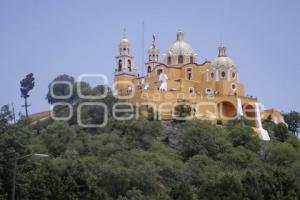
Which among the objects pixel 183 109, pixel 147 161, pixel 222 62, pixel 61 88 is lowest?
pixel 147 161

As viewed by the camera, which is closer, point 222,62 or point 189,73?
point 222,62

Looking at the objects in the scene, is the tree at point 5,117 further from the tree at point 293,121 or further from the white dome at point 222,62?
the tree at point 293,121

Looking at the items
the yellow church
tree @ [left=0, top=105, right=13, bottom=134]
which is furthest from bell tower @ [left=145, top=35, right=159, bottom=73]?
tree @ [left=0, top=105, right=13, bottom=134]

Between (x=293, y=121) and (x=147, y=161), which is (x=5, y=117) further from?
(x=293, y=121)

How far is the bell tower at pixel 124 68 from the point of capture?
245 feet

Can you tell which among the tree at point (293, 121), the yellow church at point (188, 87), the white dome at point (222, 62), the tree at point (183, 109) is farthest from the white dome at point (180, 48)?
the tree at point (293, 121)

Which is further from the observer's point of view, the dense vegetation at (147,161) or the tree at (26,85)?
the tree at (26,85)

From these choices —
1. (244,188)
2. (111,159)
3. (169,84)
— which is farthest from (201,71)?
(244,188)

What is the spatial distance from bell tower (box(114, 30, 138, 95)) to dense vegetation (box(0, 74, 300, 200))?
4754 mm

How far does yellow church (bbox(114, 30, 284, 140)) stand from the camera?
68812mm

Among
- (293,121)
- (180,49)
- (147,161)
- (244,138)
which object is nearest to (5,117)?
(147,161)

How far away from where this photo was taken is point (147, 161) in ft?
186

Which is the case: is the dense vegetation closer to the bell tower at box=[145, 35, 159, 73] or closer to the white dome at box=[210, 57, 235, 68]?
the white dome at box=[210, 57, 235, 68]

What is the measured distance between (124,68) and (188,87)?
276 inches
